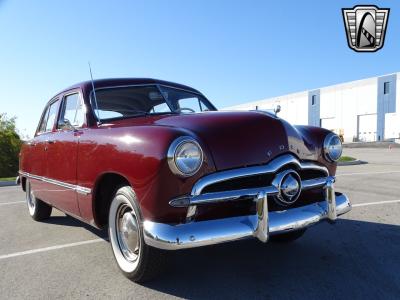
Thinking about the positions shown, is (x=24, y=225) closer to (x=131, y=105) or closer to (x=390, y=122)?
(x=131, y=105)

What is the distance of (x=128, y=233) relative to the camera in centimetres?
312

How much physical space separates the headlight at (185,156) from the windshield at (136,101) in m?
1.27

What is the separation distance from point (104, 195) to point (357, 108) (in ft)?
168

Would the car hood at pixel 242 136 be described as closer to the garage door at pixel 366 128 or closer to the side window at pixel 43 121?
the side window at pixel 43 121

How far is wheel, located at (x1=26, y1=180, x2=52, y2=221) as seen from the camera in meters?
5.53

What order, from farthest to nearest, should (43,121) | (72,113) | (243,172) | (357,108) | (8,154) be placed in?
(357,108) → (8,154) → (43,121) → (72,113) → (243,172)

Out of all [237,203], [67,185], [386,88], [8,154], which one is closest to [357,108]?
[386,88]

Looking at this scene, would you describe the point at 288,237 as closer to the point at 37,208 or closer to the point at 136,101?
the point at 136,101

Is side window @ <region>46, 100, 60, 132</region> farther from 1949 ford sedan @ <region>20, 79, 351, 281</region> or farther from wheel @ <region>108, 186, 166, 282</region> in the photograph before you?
wheel @ <region>108, 186, 166, 282</region>

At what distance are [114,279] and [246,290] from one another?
1023 millimetres

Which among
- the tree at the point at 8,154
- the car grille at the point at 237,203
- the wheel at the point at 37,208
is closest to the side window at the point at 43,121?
the wheel at the point at 37,208

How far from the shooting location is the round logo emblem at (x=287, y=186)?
2875 mm

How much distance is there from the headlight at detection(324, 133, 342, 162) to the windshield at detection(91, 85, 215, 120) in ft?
4.68

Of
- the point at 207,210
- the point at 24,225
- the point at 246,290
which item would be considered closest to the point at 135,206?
the point at 207,210
